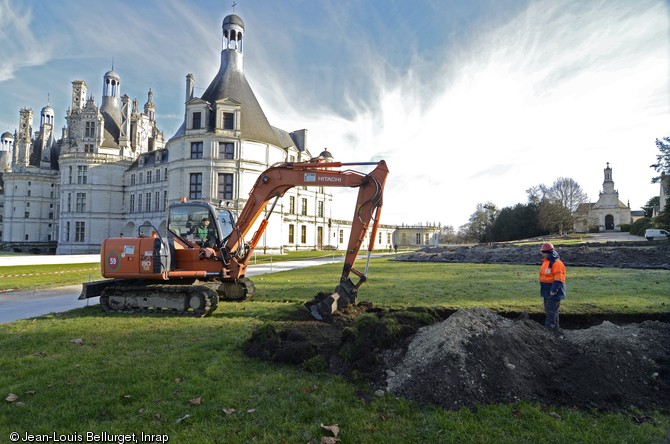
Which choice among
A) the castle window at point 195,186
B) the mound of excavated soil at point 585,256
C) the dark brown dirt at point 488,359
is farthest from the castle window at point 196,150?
the dark brown dirt at point 488,359

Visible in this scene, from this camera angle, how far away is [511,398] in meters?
4.55

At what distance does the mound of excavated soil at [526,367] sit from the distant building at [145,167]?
2965 centimetres

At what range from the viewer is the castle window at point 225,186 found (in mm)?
45188

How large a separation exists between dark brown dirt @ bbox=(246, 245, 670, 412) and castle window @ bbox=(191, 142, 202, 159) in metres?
42.3

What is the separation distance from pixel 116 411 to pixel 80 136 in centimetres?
6798

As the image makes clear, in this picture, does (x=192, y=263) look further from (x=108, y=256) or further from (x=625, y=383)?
(x=625, y=383)

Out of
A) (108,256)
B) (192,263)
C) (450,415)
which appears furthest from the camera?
(192,263)

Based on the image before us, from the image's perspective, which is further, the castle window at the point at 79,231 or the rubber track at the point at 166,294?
the castle window at the point at 79,231

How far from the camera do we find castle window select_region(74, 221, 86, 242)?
59844mm

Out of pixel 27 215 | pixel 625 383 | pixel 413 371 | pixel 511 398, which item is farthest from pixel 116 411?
pixel 27 215

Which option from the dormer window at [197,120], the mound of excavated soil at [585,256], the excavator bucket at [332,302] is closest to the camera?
the excavator bucket at [332,302]

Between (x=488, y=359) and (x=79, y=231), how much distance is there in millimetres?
69478

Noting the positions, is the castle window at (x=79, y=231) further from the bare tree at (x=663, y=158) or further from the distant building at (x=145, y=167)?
the bare tree at (x=663, y=158)

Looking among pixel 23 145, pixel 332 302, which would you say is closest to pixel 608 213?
pixel 332 302
